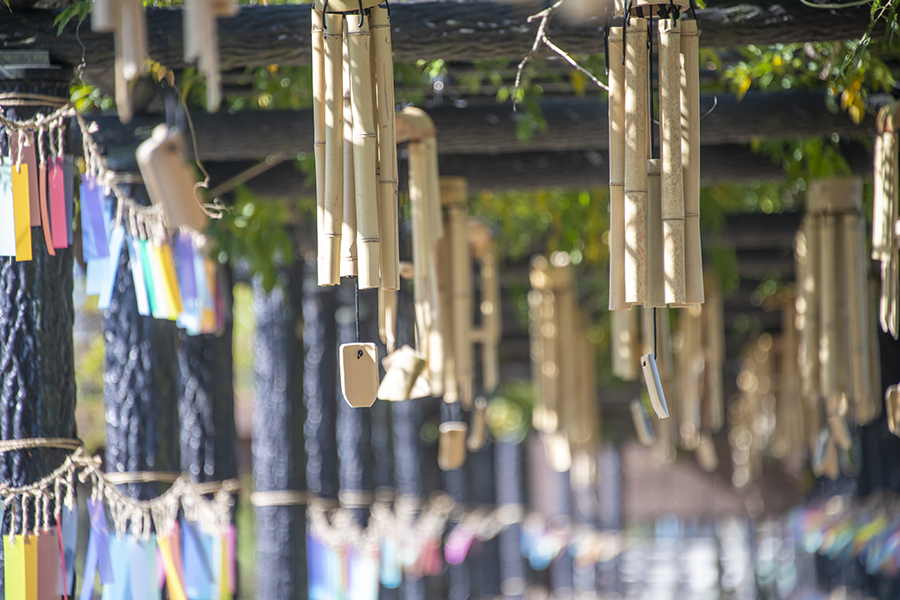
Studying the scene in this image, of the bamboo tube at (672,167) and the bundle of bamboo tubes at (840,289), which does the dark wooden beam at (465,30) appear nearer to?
the bamboo tube at (672,167)

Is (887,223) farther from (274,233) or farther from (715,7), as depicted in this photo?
(274,233)

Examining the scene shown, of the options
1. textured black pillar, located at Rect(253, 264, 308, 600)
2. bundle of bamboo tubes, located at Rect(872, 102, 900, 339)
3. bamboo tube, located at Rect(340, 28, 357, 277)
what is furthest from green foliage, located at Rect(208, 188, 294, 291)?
bundle of bamboo tubes, located at Rect(872, 102, 900, 339)

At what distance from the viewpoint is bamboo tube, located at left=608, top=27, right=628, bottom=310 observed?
3.20 m

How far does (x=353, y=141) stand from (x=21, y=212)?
1271mm

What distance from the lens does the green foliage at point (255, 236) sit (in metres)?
5.99

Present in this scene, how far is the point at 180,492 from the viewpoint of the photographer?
4.63 m

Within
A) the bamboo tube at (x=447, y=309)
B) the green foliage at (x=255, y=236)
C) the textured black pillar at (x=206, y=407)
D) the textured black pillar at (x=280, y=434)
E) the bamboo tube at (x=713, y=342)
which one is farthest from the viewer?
the bamboo tube at (x=713, y=342)

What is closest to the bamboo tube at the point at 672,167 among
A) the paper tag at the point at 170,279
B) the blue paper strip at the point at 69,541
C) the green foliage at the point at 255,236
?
the paper tag at the point at 170,279

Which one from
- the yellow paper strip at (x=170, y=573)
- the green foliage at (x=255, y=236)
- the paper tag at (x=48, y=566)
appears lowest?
the yellow paper strip at (x=170, y=573)

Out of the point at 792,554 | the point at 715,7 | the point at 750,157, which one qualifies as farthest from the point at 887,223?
the point at 792,554

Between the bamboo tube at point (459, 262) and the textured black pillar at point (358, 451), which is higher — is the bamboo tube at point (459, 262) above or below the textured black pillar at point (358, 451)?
above

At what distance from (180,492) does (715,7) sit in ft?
9.88

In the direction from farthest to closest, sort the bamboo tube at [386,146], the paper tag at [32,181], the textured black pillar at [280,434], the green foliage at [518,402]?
1. the green foliage at [518,402]
2. the textured black pillar at [280,434]
3. the paper tag at [32,181]
4. the bamboo tube at [386,146]

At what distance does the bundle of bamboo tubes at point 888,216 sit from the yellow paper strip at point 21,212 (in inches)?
121
